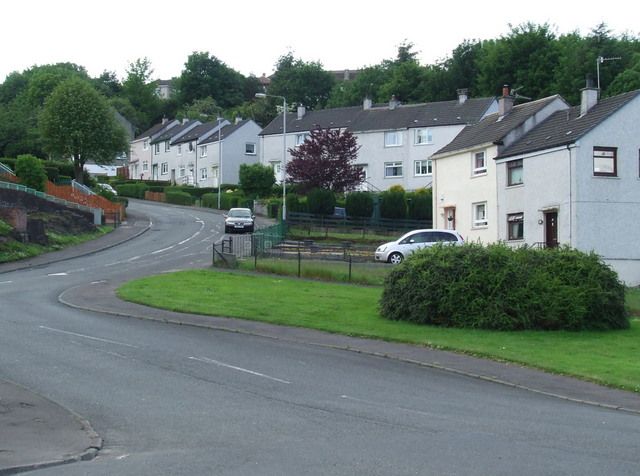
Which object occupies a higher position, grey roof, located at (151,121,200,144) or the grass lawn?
grey roof, located at (151,121,200,144)

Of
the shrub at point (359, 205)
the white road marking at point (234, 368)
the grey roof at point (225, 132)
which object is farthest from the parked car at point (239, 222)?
the white road marking at point (234, 368)

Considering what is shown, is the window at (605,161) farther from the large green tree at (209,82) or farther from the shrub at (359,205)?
the large green tree at (209,82)

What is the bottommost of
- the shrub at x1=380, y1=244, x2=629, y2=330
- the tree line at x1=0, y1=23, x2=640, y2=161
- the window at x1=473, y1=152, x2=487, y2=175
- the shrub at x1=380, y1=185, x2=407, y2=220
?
the shrub at x1=380, y1=244, x2=629, y2=330

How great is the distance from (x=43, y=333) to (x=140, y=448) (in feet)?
35.5

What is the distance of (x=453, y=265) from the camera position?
79.0ft

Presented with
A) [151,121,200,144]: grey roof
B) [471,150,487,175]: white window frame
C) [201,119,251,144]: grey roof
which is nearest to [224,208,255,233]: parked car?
[471,150,487,175]: white window frame

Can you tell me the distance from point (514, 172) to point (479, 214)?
405cm

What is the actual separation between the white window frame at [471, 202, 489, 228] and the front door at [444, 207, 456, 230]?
204cm

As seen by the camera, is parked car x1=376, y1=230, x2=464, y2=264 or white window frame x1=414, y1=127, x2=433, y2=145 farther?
white window frame x1=414, y1=127, x2=433, y2=145

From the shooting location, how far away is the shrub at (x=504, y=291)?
923 inches

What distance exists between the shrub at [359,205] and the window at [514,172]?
17093mm

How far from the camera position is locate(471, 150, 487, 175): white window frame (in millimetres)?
48719

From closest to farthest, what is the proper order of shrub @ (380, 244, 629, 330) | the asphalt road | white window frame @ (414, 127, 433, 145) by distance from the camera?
the asphalt road
shrub @ (380, 244, 629, 330)
white window frame @ (414, 127, 433, 145)

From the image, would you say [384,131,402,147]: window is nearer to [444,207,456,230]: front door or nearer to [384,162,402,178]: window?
[384,162,402,178]: window
